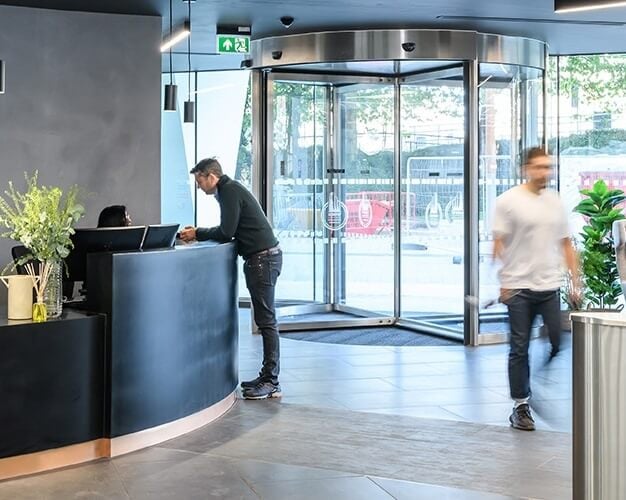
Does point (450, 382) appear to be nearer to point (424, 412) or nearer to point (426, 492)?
point (424, 412)

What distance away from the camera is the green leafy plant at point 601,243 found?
9133mm

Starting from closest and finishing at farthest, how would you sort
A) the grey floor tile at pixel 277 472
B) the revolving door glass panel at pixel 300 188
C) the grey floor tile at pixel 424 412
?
the grey floor tile at pixel 277 472 < the grey floor tile at pixel 424 412 < the revolving door glass panel at pixel 300 188

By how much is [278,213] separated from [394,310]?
1.64 meters

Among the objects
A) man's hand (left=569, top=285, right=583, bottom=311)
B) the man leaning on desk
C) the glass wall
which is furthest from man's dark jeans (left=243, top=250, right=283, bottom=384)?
the glass wall

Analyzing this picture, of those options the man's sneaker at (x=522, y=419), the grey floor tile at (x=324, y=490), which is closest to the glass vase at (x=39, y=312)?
the grey floor tile at (x=324, y=490)

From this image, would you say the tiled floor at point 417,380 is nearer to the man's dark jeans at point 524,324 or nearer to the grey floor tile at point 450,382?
the grey floor tile at point 450,382

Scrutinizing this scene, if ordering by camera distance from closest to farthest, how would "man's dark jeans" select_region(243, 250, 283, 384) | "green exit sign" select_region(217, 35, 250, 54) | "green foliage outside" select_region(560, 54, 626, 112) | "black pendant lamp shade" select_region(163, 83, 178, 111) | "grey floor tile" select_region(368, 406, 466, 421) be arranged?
"grey floor tile" select_region(368, 406, 466, 421) < "man's dark jeans" select_region(243, 250, 283, 384) < "black pendant lamp shade" select_region(163, 83, 178, 111) < "green exit sign" select_region(217, 35, 250, 54) < "green foliage outside" select_region(560, 54, 626, 112)

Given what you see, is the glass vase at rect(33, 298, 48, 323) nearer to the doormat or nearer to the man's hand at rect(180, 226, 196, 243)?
the man's hand at rect(180, 226, 196, 243)

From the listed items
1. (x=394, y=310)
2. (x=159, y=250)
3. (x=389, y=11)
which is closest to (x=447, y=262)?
(x=394, y=310)

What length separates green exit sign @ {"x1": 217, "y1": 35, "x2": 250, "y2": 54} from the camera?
8.80 metres

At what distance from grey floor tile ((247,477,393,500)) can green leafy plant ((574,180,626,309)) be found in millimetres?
5282

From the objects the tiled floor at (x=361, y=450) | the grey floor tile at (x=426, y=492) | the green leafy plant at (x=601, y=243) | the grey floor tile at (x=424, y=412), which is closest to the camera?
the grey floor tile at (x=426, y=492)

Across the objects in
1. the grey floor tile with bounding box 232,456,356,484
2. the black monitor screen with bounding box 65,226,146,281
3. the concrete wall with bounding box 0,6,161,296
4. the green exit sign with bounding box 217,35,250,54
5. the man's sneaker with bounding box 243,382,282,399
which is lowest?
the grey floor tile with bounding box 232,456,356,484

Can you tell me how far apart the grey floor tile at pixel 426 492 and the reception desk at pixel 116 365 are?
1425 millimetres
